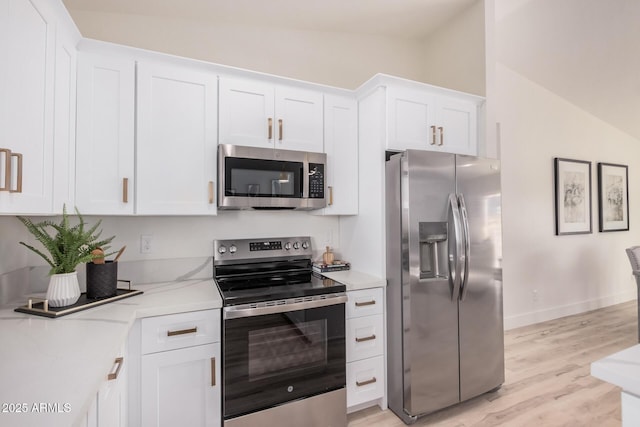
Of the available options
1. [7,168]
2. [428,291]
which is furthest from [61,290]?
[428,291]

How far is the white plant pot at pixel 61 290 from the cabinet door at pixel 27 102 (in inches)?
12.7

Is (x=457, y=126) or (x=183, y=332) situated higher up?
(x=457, y=126)

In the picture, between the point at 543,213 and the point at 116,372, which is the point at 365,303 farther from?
the point at 543,213

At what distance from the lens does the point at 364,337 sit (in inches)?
83.2

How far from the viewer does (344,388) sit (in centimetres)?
198

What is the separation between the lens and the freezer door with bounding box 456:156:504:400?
215cm

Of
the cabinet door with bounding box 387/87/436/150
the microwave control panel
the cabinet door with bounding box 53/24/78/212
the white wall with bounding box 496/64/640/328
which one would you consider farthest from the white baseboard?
the cabinet door with bounding box 53/24/78/212

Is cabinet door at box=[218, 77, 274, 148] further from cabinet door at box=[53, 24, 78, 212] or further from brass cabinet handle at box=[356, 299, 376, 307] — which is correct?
brass cabinet handle at box=[356, 299, 376, 307]

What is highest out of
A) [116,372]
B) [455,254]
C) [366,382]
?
[455,254]

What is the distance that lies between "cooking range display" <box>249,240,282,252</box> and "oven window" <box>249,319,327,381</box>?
0.70m

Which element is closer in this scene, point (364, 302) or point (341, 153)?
point (364, 302)

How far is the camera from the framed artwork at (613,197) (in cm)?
450

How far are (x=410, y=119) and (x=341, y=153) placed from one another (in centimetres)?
55

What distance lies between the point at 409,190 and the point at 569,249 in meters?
3.56
